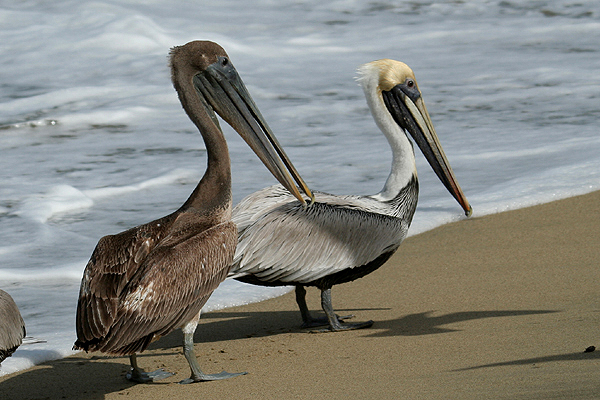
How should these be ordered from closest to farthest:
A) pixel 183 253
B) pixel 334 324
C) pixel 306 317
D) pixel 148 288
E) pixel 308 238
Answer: pixel 148 288
pixel 183 253
pixel 334 324
pixel 308 238
pixel 306 317

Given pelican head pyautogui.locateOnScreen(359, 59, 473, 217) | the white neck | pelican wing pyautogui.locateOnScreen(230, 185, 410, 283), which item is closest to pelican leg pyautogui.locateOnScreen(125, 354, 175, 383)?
pelican wing pyautogui.locateOnScreen(230, 185, 410, 283)

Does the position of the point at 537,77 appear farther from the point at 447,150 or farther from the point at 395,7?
the point at 395,7

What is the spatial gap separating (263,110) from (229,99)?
24.8ft

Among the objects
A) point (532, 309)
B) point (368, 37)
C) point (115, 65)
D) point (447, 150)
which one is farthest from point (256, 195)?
point (368, 37)

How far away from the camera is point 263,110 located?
39.0 ft

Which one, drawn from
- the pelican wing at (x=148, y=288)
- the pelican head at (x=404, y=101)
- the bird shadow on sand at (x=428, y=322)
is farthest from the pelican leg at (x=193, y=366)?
the pelican head at (x=404, y=101)

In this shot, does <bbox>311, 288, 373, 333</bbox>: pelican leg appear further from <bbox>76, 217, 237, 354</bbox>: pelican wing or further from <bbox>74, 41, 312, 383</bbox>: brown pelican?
<bbox>76, 217, 237, 354</bbox>: pelican wing

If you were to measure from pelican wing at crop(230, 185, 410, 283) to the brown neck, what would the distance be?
1.96 ft

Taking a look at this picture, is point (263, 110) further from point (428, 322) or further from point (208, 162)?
point (208, 162)

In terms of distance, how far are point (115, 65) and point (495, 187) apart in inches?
347

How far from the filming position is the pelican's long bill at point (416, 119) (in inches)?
220

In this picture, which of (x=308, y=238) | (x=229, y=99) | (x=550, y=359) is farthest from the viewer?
(x=308, y=238)

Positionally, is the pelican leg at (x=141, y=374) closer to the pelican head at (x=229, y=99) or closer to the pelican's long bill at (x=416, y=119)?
the pelican head at (x=229, y=99)

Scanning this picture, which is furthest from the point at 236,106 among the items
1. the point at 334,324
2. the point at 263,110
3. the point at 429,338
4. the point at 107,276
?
the point at 263,110
